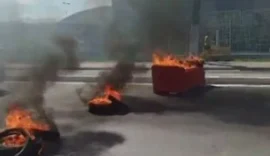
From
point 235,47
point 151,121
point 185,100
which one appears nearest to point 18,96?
point 151,121

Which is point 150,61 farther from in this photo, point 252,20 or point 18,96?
point 252,20

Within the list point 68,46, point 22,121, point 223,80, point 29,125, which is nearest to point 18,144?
point 29,125

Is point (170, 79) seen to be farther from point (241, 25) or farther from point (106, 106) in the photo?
point (241, 25)

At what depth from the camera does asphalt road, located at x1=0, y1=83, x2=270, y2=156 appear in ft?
19.7

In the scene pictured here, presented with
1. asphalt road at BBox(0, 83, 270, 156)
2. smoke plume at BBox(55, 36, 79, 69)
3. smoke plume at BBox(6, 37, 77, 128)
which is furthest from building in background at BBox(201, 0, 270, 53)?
smoke plume at BBox(6, 37, 77, 128)

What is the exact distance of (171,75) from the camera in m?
10.6

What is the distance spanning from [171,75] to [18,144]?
552 centimetres

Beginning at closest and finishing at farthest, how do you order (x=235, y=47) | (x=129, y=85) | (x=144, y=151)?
(x=144, y=151), (x=129, y=85), (x=235, y=47)

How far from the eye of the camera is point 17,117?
6.50m

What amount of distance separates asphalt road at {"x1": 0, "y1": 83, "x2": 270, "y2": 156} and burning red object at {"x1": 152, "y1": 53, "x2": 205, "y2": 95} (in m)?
0.32

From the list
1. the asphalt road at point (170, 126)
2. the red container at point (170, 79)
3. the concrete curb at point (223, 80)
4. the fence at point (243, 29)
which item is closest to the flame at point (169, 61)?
the red container at point (170, 79)

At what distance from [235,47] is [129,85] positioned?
53.7 feet

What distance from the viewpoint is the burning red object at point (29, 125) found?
20.4 feet

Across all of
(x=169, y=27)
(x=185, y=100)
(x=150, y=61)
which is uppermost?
(x=169, y=27)
